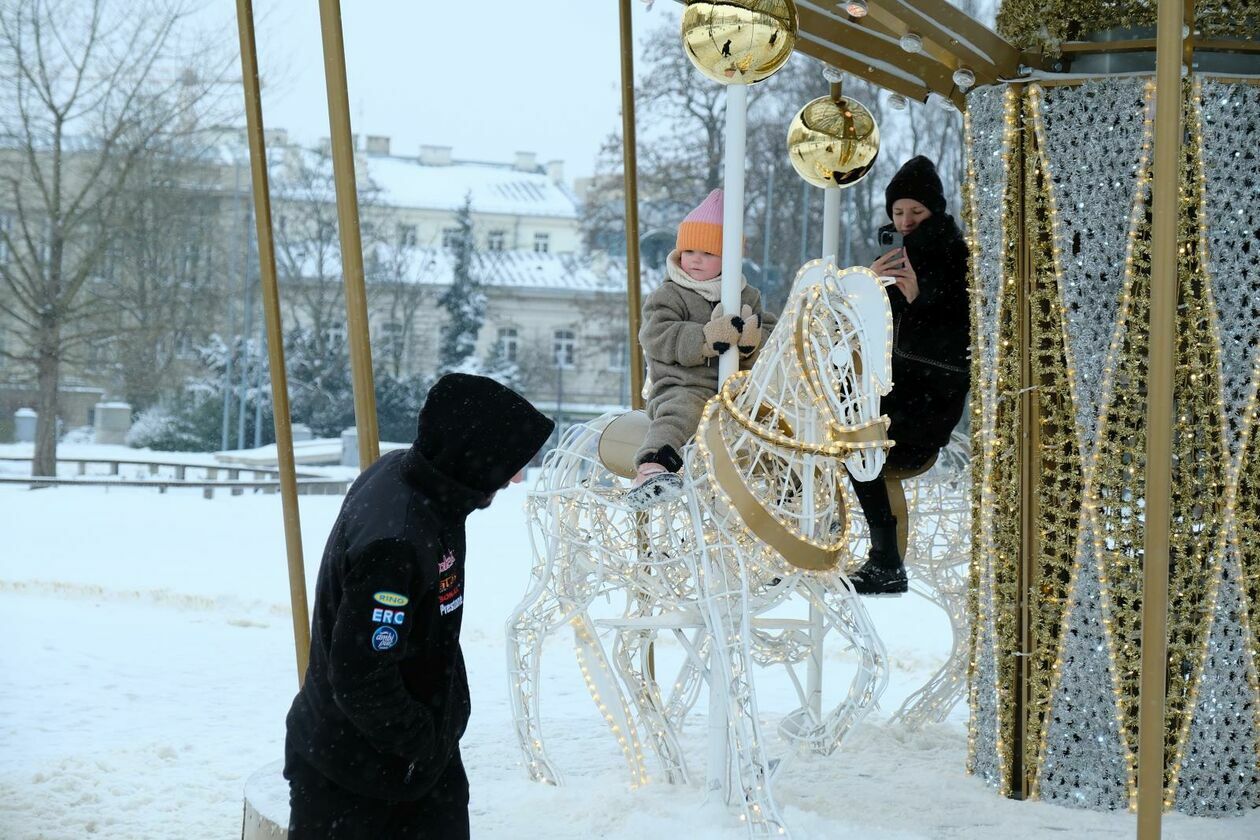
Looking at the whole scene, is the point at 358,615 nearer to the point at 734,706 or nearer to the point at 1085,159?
the point at 734,706

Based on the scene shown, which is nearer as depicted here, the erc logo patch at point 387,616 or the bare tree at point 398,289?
the erc logo patch at point 387,616

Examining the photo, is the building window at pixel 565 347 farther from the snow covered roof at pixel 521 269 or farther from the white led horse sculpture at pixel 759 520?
the white led horse sculpture at pixel 759 520

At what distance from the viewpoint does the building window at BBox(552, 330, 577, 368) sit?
2561cm

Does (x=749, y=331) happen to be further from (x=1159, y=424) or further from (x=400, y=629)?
(x=400, y=629)

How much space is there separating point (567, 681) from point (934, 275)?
11.4ft

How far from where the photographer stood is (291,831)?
279 centimetres

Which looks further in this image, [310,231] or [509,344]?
[509,344]

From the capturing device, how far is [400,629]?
2596 millimetres

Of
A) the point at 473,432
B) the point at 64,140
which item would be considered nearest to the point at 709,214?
the point at 473,432

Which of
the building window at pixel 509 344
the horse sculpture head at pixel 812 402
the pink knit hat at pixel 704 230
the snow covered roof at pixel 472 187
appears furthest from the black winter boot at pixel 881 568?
the snow covered roof at pixel 472 187

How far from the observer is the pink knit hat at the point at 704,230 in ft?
13.3

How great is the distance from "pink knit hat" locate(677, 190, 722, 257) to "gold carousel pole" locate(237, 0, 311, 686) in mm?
1153

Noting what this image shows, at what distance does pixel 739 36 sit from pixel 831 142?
1406mm

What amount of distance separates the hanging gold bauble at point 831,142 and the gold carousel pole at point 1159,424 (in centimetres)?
217
